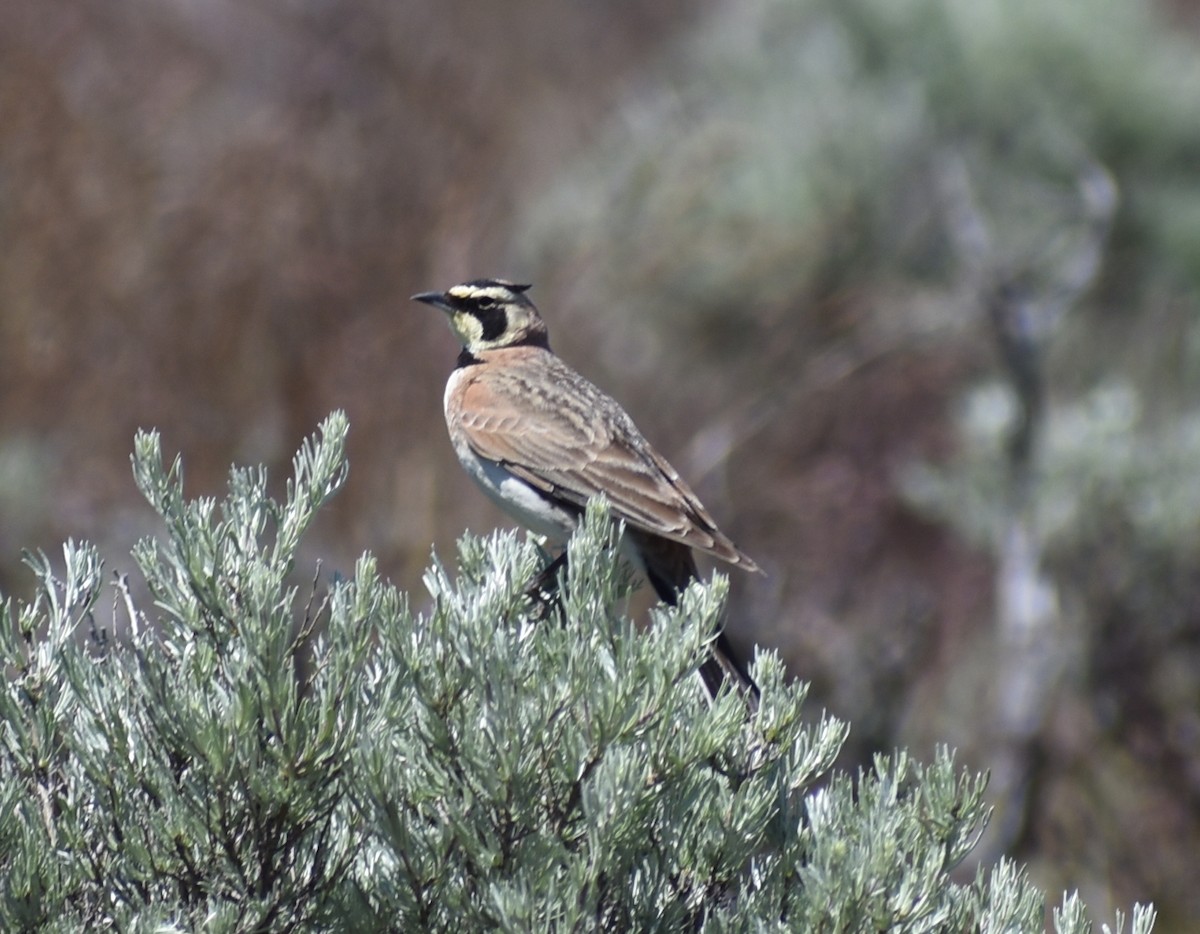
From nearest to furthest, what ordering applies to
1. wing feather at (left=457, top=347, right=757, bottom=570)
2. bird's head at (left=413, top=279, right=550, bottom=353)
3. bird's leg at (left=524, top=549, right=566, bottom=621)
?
bird's leg at (left=524, top=549, right=566, bottom=621)
wing feather at (left=457, top=347, right=757, bottom=570)
bird's head at (left=413, top=279, right=550, bottom=353)

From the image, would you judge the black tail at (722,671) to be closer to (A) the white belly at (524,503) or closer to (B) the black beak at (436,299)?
(A) the white belly at (524,503)

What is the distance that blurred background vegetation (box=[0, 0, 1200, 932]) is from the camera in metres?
8.42

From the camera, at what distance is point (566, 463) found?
5.04 metres

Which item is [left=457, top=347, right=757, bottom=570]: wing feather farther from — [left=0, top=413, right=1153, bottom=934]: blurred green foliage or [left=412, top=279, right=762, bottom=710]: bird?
[left=0, top=413, right=1153, bottom=934]: blurred green foliage

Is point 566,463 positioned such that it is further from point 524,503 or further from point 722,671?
point 722,671

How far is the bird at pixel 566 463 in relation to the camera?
473 cm

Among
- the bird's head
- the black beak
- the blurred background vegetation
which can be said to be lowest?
the blurred background vegetation

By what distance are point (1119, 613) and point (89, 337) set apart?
6.10m

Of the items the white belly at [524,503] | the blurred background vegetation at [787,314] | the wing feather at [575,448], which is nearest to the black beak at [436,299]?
the wing feather at [575,448]

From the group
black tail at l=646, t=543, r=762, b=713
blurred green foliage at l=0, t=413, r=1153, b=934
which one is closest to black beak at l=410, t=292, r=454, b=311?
black tail at l=646, t=543, r=762, b=713

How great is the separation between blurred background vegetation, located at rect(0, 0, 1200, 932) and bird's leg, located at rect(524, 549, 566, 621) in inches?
135

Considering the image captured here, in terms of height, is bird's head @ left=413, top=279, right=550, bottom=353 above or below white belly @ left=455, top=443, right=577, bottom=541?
above

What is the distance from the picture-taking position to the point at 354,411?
9.19m

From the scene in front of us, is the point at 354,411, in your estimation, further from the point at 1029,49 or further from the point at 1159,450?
the point at 1029,49
